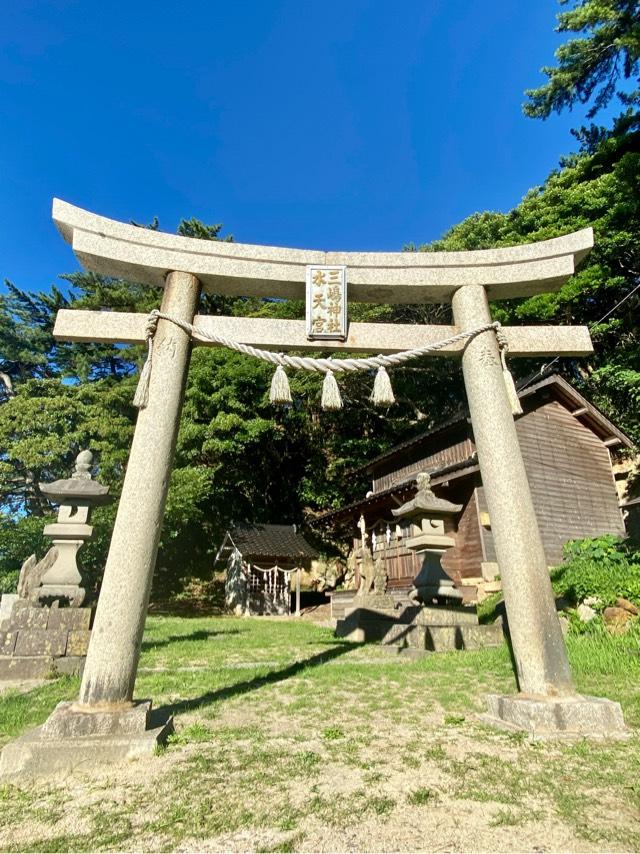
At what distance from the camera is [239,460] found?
26531 mm

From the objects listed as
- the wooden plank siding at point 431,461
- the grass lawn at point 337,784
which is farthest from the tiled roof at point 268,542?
the grass lawn at point 337,784

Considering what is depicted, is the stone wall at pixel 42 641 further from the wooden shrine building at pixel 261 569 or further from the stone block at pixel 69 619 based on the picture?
the wooden shrine building at pixel 261 569

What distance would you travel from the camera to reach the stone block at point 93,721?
11.6 ft

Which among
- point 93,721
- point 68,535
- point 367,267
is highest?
point 367,267

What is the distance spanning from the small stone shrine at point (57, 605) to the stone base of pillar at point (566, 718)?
6.13 meters

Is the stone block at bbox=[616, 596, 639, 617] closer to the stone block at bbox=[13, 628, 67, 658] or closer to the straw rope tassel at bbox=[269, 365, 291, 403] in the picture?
the straw rope tassel at bbox=[269, 365, 291, 403]

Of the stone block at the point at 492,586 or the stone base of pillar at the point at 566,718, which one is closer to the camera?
the stone base of pillar at the point at 566,718

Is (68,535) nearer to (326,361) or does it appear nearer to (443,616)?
(326,361)

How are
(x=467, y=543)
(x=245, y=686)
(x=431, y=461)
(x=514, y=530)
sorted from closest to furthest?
(x=514, y=530), (x=245, y=686), (x=467, y=543), (x=431, y=461)

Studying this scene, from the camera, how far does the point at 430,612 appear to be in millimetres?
8586

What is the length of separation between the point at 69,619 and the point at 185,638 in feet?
14.5

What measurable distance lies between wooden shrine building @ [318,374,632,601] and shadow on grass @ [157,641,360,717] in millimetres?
7126

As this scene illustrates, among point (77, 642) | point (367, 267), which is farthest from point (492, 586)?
point (367, 267)

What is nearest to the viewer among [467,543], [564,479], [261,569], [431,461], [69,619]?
[69,619]
